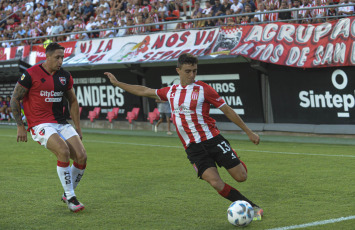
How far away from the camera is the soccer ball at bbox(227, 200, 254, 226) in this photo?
20.7 ft

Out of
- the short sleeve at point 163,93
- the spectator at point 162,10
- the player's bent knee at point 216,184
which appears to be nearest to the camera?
the player's bent knee at point 216,184

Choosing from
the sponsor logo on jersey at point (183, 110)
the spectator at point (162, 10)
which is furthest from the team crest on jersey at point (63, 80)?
the spectator at point (162, 10)

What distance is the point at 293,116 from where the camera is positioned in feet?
65.8

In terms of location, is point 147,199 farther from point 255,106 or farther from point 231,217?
point 255,106

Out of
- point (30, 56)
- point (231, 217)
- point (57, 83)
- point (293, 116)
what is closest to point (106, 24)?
point (30, 56)

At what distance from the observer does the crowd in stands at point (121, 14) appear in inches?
760

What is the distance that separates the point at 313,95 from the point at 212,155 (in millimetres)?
13088

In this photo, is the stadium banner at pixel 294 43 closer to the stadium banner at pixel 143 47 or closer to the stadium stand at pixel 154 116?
the stadium banner at pixel 143 47

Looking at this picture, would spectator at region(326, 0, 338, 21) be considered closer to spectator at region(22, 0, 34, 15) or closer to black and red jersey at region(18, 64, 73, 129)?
black and red jersey at region(18, 64, 73, 129)

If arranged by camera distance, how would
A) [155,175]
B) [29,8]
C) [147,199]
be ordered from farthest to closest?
[29,8]
[155,175]
[147,199]

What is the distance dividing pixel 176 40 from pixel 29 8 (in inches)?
581

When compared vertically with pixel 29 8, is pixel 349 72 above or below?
below

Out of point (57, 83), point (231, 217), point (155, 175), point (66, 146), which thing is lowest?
point (155, 175)

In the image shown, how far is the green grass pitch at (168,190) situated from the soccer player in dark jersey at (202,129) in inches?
22.8
